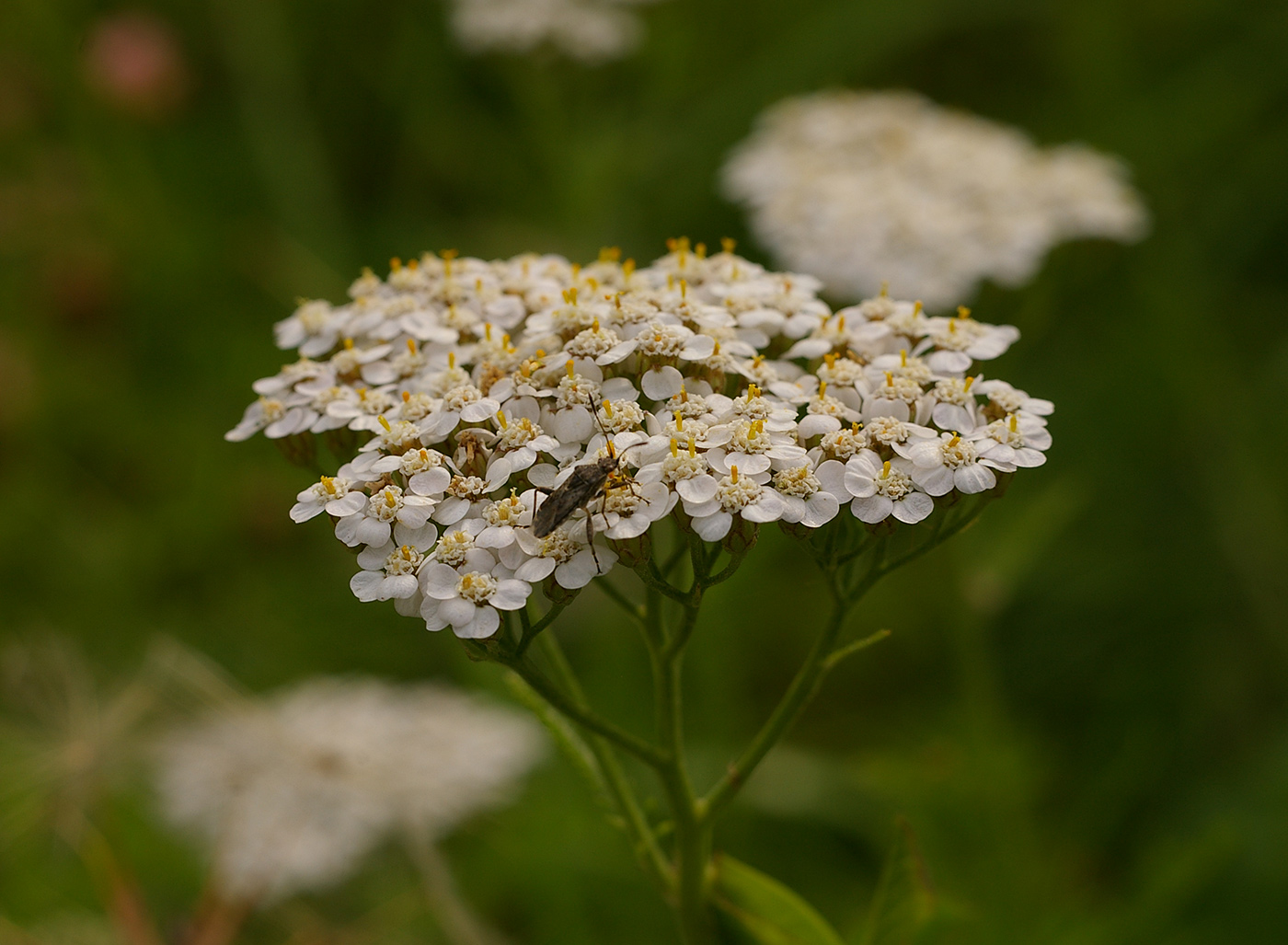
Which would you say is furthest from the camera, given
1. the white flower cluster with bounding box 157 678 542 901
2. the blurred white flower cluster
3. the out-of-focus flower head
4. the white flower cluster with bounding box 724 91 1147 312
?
the out-of-focus flower head

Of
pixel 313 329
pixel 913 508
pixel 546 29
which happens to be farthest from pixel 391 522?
pixel 546 29

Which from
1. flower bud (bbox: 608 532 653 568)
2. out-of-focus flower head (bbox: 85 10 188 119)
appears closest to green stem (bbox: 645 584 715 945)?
flower bud (bbox: 608 532 653 568)

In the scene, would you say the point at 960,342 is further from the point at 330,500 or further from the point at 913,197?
the point at 913,197

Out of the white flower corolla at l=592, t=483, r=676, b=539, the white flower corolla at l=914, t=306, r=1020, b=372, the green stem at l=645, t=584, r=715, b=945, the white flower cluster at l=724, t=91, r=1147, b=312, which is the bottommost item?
the green stem at l=645, t=584, r=715, b=945

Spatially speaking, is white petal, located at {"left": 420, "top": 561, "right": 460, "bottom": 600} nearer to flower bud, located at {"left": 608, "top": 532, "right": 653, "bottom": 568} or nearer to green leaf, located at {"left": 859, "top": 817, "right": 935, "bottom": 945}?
flower bud, located at {"left": 608, "top": 532, "right": 653, "bottom": 568}

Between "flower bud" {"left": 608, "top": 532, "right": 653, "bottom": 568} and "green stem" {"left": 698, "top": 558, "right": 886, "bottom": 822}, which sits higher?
"flower bud" {"left": 608, "top": 532, "right": 653, "bottom": 568}

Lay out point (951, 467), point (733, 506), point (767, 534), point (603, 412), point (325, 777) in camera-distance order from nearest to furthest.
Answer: point (733, 506)
point (951, 467)
point (603, 412)
point (325, 777)
point (767, 534)
